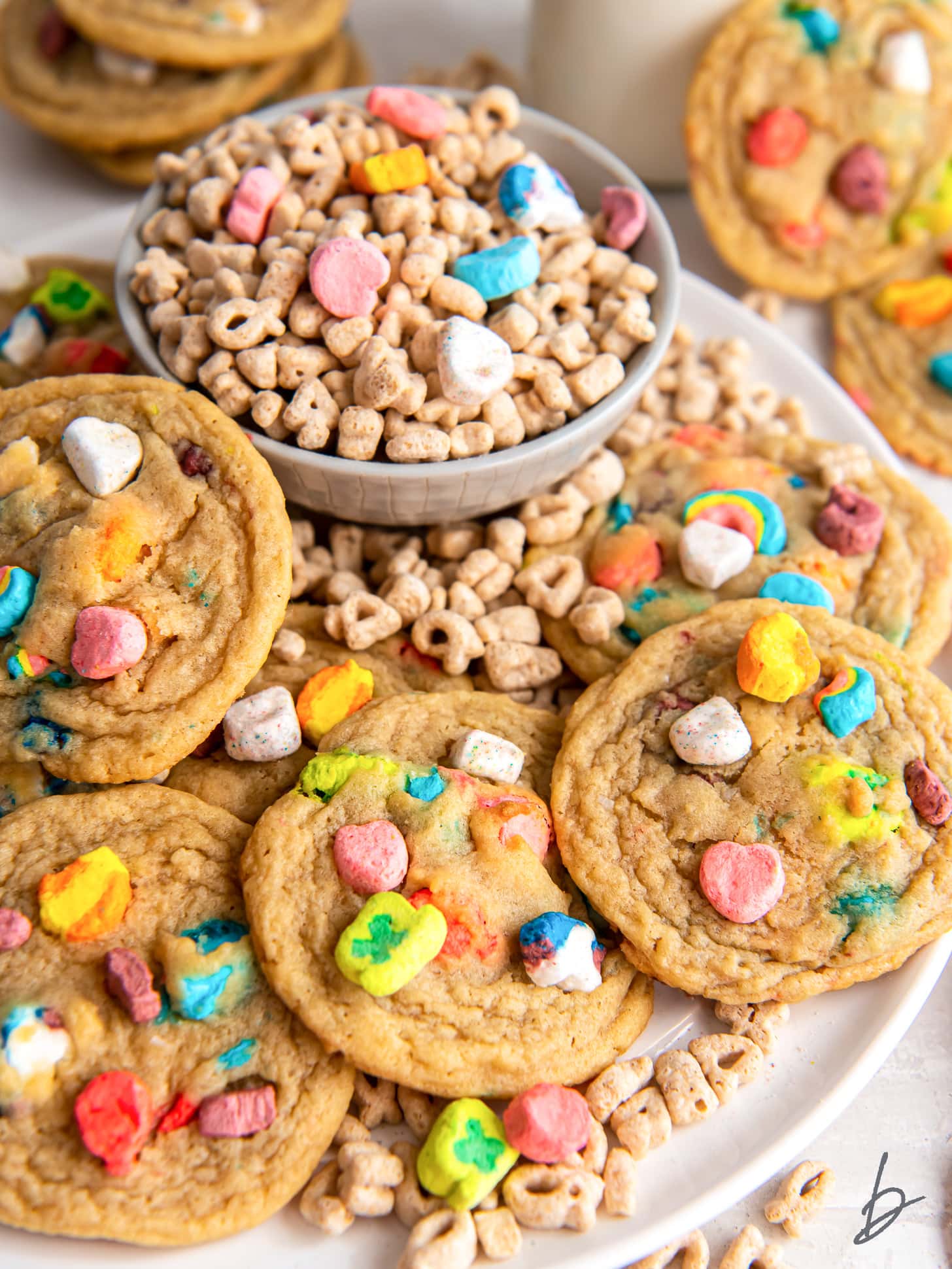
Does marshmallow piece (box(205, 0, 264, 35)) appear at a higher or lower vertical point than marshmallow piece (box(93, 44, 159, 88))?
higher

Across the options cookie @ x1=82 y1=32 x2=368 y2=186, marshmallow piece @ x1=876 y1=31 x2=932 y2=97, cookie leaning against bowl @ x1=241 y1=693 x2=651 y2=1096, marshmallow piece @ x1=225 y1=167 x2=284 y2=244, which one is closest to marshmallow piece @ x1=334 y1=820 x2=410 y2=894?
cookie leaning against bowl @ x1=241 y1=693 x2=651 y2=1096

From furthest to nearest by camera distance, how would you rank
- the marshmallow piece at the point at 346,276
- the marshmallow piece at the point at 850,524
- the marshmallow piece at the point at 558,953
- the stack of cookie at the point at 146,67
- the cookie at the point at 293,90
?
1. the cookie at the point at 293,90
2. the stack of cookie at the point at 146,67
3. the marshmallow piece at the point at 850,524
4. the marshmallow piece at the point at 346,276
5. the marshmallow piece at the point at 558,953

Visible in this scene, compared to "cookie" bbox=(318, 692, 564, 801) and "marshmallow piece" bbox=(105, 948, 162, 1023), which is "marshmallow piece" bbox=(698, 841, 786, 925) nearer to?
"cookie" bbox=(318, 692, 564, 801)

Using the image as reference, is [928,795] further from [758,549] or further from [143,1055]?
[143,1055]

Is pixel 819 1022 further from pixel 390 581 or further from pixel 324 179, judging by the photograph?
pixel 324 179

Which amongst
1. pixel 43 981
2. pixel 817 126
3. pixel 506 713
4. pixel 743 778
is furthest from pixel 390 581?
pixel 817 126

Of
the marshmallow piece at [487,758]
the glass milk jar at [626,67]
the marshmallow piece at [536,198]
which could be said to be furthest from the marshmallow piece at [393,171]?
the marshmallow piece at [487,758]

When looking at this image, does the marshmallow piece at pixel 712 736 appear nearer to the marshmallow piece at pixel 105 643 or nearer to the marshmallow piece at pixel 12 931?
the marshmallow piece at pixel 105 643
